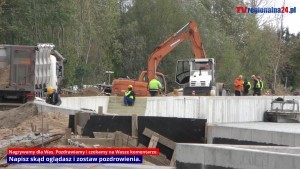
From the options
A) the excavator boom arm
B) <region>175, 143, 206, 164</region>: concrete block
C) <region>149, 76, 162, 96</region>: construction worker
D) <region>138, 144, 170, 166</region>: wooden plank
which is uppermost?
the excavator boom arm

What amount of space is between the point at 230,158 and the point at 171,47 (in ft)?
99.3

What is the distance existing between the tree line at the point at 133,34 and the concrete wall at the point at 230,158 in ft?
114

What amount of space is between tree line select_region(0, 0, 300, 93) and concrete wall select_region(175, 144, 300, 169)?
34749 mm

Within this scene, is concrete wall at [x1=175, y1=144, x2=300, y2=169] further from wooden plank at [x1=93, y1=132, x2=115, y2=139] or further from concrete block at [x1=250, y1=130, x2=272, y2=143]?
wooden plank at [x1=93, y1=132, x2=115, y2=139]

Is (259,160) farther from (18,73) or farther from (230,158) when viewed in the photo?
(18,73)

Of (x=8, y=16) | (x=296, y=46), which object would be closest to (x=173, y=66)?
(x=8, y=16)

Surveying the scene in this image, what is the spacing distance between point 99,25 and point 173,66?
7524mm

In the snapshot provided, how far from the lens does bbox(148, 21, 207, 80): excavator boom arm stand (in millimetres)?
39094

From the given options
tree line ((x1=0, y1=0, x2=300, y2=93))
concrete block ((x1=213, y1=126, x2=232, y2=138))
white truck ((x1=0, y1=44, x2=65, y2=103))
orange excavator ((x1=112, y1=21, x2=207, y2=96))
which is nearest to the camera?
concrete block ((x1=213, y1=126, x2=232, y2=138))

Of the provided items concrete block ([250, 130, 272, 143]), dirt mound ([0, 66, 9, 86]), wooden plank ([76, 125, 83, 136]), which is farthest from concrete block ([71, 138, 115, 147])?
dirt mound ([0, 66, 9, 86])

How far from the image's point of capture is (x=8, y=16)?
151ft

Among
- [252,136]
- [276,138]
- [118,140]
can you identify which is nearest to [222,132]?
[252,136]

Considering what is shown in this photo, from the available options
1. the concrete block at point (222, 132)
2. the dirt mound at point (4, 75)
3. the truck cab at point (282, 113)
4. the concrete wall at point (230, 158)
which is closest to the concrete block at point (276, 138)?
the concrete block at point (222, 132)

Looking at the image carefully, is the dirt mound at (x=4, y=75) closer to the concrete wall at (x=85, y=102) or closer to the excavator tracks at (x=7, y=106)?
the excavator tracks at (x=7, y=106)
